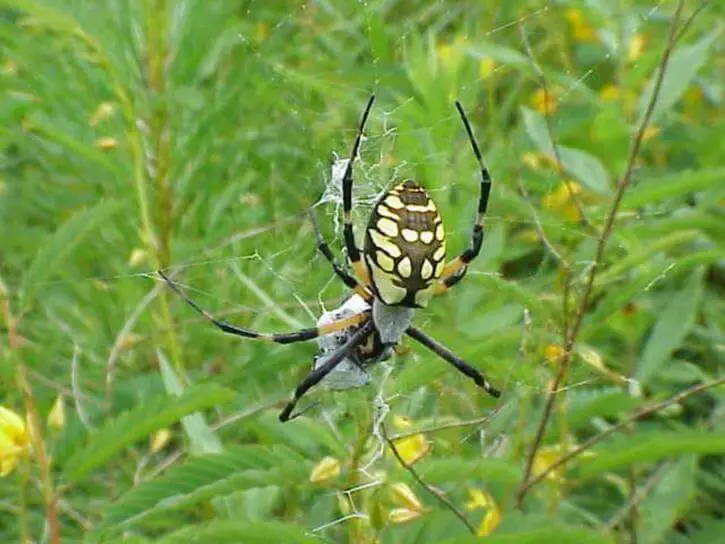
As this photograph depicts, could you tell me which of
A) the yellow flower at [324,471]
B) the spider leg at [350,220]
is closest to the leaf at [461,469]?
the yellow flower at [324,471]

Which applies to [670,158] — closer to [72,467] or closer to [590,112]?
[590,112]

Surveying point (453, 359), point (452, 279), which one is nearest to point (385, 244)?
point (453, 359)

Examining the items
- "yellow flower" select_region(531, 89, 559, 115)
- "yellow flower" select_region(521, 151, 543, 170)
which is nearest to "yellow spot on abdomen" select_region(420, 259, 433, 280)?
"yellow flower" select_region(531, 89, 559, 115)

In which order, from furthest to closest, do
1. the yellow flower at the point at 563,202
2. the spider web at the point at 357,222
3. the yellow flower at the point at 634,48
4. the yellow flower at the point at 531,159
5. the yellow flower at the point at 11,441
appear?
the yellow flower at the point at 634,48 < the yellow flower at the point at 531,159 < the yellow flower at the point at 563,202 < the spider web at the point at 357,222 < the yellow flower at the point at 11,441

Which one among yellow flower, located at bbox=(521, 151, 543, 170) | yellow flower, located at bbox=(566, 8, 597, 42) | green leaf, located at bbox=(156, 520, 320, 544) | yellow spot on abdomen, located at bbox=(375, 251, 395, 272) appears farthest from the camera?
yellow flower, located at bbox=(566, 8, 597, 42)

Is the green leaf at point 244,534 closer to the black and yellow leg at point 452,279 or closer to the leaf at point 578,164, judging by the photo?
the black and yellow leg at point 452,279

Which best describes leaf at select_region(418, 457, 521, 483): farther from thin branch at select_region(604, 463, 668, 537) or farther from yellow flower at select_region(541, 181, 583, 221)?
yellow flower at select_region(541, 181, 583, 221)
